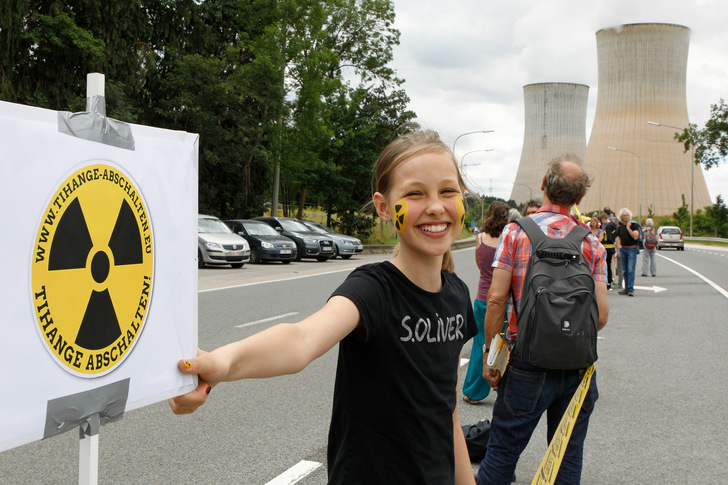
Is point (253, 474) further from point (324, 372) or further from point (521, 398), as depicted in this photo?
point (324, 372)

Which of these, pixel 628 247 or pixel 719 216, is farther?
pixel 719 216

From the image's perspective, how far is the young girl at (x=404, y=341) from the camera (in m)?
1.60

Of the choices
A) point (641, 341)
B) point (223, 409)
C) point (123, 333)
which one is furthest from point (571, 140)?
point (123, 333)

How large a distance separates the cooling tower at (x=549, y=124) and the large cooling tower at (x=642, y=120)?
6.51 ft

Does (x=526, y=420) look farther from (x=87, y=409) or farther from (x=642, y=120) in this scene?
(x=642, y=120)

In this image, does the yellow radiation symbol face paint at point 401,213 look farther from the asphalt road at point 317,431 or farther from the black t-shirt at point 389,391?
the asphalt road at point 317,431

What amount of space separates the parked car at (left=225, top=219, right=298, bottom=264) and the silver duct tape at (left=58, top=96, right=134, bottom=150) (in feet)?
62.5

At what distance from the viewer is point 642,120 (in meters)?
49.8

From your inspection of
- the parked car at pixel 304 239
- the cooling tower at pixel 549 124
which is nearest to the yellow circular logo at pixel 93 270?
the parked car at pixel 304 239

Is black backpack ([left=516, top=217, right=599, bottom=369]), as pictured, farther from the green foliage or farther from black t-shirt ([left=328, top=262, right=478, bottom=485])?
the green foliage

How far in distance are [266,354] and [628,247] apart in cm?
1290

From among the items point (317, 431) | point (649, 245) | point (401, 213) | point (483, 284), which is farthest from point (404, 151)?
point (649, 245)

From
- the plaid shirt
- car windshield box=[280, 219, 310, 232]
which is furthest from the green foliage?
the plaid shirt

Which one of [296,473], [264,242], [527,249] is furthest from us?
[264,242]
